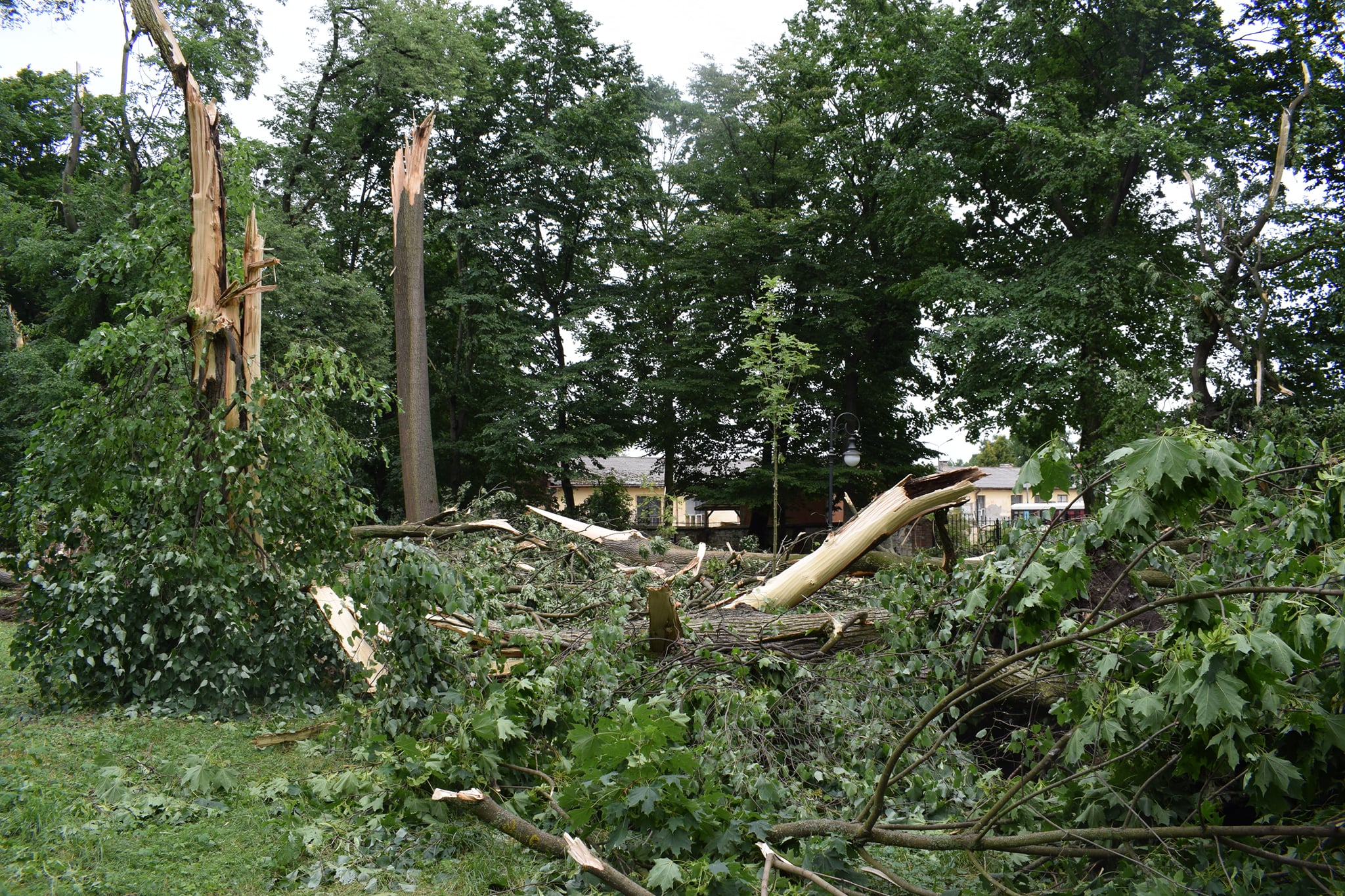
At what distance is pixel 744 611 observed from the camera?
539 cm

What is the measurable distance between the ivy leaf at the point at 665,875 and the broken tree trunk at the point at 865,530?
293 cm

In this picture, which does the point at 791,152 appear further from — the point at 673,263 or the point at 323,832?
the point at 323,832

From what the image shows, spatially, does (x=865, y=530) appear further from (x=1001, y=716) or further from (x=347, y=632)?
(x=347, y=632)

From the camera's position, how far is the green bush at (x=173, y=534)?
16.8ft

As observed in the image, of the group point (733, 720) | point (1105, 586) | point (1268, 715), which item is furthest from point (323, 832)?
point (1105, 586)

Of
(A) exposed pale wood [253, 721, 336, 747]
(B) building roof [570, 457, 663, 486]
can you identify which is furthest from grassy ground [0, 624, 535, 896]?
(B) building roof [570, 457, 663, 486]

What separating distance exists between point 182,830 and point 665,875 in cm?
198

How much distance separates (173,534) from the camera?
5195 mm

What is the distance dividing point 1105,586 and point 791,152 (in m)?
15.6

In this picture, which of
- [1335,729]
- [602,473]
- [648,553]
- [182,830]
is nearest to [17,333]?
[602,473]

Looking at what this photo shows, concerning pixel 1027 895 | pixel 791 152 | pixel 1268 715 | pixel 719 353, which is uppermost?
pixel 791 152

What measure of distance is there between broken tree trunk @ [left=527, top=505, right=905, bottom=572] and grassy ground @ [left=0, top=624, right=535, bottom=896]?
349 cm

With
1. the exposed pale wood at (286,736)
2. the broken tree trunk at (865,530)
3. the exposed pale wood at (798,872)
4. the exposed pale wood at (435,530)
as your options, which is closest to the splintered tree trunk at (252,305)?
the exposed pale wood at (435,530)

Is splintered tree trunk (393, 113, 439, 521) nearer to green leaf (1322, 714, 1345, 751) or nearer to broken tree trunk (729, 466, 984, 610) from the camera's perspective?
broken tree trunk (729, 466, 984, 610)
